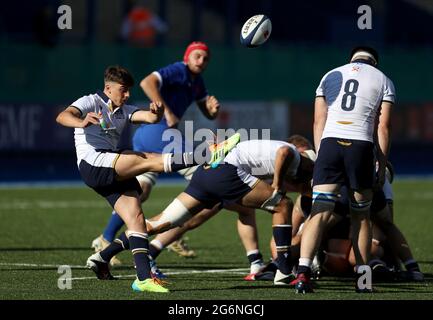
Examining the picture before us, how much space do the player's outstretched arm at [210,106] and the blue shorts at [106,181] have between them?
2737 millimetres

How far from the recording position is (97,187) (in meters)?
10.4

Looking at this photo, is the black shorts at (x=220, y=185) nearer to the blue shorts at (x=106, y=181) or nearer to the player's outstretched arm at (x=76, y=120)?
the blue shorts at (x=106, y=181)

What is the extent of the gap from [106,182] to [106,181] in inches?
0.5

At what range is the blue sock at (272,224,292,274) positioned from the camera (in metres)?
10.8

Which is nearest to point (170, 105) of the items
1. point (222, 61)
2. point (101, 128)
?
point (101, 128)

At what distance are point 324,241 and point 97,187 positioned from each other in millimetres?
2567

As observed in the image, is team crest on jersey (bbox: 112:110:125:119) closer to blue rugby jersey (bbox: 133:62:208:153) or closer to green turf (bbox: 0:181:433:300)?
green turf (bbox: 0:181:433:300)

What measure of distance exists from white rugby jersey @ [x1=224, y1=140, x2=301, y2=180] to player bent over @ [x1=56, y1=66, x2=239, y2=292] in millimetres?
725

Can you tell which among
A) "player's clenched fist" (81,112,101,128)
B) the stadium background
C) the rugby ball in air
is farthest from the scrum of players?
the stadium background

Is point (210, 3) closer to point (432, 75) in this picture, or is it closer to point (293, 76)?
point (293, 76)

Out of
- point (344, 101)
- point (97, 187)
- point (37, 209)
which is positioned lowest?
point (37, 209)
